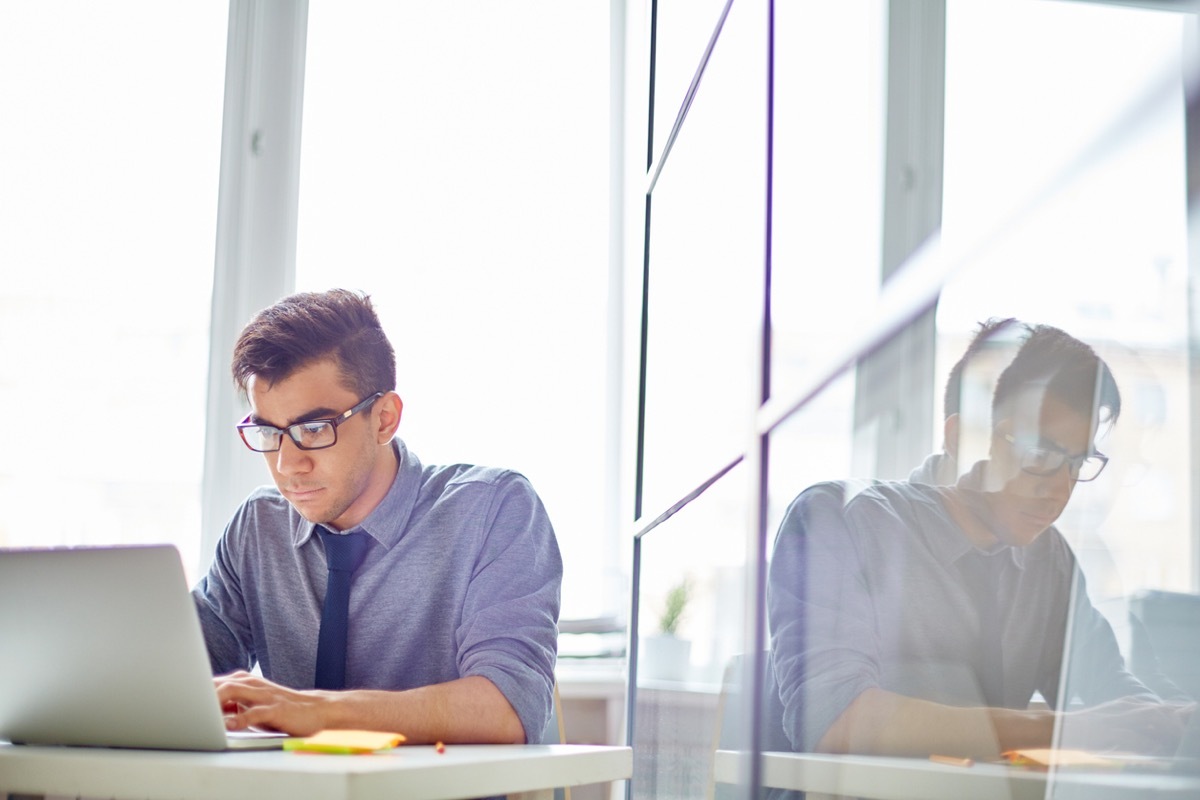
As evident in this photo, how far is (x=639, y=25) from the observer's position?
8.20ft

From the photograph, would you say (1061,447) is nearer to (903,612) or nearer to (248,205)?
(903,612)

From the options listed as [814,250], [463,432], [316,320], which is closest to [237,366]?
[316,320]

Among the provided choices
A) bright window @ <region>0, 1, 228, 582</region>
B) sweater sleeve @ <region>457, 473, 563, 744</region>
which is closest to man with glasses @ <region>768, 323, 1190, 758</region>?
sweater sleeve @ <region>457, 473, 563, 744</region>

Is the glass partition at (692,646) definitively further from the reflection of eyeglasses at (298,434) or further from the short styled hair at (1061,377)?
the short styled hair at (1061,377)

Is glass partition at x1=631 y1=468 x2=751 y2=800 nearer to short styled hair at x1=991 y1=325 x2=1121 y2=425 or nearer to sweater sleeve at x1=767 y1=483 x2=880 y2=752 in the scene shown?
sweater sleeve at x1=767 y1=483 x2=880 y2=752

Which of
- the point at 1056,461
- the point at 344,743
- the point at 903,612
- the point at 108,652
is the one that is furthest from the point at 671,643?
the point at 1056,461

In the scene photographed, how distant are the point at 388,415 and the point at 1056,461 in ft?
4.32

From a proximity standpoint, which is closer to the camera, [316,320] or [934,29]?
[934,29]

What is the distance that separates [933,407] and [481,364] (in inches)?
75.6

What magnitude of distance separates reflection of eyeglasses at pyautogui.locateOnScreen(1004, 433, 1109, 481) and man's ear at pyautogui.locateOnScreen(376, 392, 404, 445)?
4.14ft

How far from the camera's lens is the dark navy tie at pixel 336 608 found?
1.57 metres

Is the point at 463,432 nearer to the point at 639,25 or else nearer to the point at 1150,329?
the point at 639,25

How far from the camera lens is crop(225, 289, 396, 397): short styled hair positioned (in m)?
1.62

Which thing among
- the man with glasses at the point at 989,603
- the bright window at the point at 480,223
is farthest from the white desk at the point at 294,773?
the bright window at the point at 480,223
